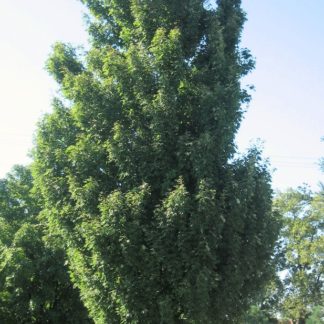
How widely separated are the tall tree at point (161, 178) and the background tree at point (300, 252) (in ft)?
93.8

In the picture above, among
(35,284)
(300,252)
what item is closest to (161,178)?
(35,284)

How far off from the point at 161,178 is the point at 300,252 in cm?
3080

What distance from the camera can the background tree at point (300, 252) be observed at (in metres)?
36.6

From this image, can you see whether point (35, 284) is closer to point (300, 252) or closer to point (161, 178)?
point (161, 178)

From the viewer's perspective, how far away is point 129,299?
315 inches

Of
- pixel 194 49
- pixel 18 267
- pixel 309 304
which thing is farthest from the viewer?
pixel 309 304

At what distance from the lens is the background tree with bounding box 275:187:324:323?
36.6 metres

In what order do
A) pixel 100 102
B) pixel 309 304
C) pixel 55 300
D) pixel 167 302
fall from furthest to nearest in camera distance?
pixel 309 304
pixel 55 300
pixel 100 102
pixel 167 302

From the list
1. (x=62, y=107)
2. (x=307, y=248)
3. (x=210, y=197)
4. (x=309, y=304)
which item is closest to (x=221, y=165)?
(x=210, y=197)

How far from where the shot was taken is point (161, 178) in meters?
9.04

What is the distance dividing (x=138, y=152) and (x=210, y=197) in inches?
78.4

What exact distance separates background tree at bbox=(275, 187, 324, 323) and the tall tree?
28.6 m

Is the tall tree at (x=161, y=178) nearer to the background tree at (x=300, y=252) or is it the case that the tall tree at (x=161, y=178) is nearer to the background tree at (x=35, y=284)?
the background tree at (x=35, y=284)

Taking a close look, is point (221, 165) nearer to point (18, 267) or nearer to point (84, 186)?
point (84, 186)
